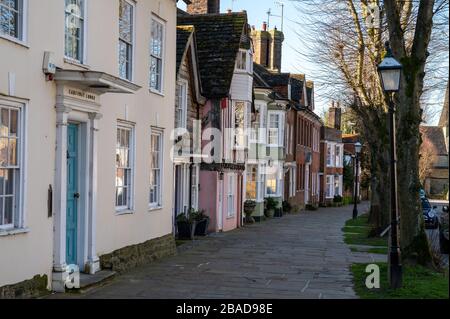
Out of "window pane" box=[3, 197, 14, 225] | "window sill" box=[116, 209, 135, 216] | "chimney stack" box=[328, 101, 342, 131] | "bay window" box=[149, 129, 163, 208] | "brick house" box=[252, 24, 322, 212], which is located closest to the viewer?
"window pane" box=[3, 197, 14, 225]

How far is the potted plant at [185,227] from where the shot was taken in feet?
68.8

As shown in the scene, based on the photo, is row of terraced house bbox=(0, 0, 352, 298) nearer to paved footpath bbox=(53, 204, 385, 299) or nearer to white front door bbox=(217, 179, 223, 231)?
white front door bbox=(217, 179, 223, 231)

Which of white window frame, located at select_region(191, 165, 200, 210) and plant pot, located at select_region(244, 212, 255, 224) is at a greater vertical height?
white window frame, located at select_region(191, 165, 200, 210)

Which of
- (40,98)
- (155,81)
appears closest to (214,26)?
(155,81)

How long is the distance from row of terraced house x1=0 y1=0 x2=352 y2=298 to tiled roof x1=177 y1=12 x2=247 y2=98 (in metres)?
0.05

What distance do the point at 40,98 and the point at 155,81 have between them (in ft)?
20.7

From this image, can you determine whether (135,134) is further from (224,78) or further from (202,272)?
(224,78)

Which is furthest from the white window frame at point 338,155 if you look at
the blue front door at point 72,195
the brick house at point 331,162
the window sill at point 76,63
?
the window sill at point 76,63

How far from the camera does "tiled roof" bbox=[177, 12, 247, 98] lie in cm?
2431

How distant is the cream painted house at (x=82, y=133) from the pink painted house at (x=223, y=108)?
25.3ft

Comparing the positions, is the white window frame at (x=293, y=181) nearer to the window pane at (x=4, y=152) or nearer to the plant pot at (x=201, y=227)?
the plant pot at (x=201, y=227)

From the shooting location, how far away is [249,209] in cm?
3219

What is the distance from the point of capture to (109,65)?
12.5m

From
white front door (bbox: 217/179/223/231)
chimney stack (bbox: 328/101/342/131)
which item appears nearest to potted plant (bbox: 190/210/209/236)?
white front door (bbox: 217/179/223/231)
